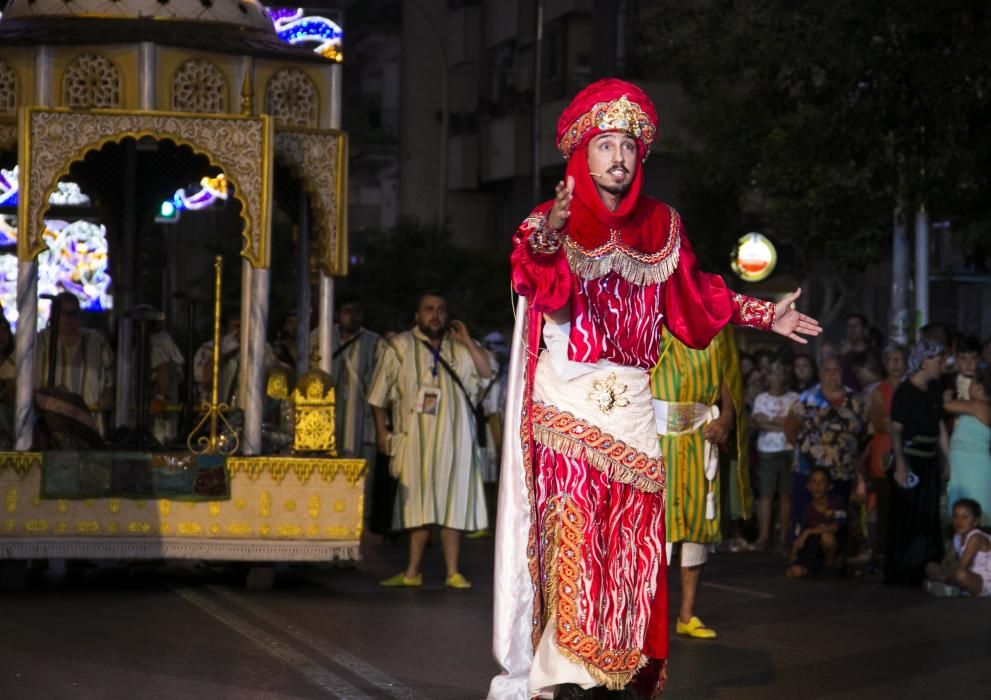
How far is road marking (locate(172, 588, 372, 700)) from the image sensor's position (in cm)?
915

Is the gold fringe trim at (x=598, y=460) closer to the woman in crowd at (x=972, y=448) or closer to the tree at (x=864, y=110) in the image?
the woman in crowd at (x=972, y=448)

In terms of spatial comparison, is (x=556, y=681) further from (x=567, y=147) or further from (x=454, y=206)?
(x=454, y=206)

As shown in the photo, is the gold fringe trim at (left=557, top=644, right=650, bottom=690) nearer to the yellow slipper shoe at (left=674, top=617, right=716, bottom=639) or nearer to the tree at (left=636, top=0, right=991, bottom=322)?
the yellow slipper shoe at (left=674, top=617, right=716, bottom=639)

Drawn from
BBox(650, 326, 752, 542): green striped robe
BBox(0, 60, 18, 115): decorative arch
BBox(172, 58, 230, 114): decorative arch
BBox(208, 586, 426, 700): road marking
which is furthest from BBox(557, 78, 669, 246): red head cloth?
BBox(0, 60, 18, 115): decorative arch

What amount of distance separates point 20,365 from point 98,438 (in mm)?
789

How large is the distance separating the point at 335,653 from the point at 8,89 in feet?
15.7

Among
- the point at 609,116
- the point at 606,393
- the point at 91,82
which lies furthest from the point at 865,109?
the point at 606,393

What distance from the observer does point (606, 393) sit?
7715 mm

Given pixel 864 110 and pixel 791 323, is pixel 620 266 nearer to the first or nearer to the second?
pixel 791 323

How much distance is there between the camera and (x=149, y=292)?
1137 inches

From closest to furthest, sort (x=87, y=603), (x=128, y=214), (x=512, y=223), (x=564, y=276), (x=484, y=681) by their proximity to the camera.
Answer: (x=564, y=276)
(x=484, y=681)
(x=87, y=603)
(x=128, y=214)
(x=512, y=223)

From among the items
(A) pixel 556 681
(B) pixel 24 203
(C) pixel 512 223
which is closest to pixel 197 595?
(B) pixel 24 203

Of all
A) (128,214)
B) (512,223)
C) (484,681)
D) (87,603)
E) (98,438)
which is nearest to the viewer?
(484,681)

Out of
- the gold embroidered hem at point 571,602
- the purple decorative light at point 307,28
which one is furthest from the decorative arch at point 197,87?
the purple decorative light at point 307,28
